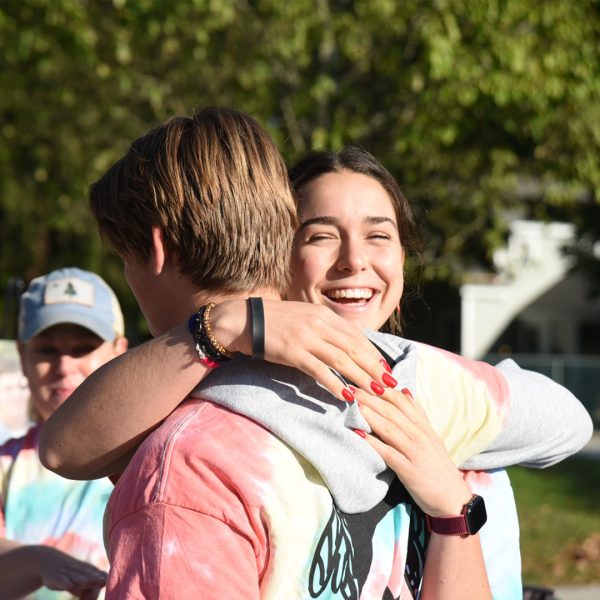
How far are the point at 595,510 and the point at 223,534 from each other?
9020mm

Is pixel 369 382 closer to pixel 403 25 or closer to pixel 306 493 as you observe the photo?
pixel 306 493

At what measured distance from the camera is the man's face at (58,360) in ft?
10.2

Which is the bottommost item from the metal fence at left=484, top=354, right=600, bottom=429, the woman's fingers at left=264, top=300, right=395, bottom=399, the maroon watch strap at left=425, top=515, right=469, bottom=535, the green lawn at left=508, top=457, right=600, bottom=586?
the metal fence at left=484, top=354, right=600, bottom=429

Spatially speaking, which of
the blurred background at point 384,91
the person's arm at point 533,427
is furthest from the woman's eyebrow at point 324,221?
the blurred background at point 384,91

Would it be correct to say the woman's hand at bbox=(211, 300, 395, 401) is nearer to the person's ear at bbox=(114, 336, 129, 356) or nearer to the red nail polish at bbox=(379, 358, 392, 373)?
the red nail polish at bbox=(379, 358, 392, 373)

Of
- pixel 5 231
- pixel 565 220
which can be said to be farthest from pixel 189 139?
pixel 5 231

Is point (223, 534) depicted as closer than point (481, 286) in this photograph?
Yes

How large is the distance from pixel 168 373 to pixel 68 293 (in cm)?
177

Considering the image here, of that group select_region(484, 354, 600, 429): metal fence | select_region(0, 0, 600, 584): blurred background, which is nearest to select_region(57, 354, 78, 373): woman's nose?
select_region(0, 0, 600, 584): blurred background

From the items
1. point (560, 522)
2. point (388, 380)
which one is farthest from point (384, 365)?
point (560, 522)

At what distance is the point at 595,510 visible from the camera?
31.8 feet

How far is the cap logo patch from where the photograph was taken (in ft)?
10.3

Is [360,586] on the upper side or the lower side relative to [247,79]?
lower

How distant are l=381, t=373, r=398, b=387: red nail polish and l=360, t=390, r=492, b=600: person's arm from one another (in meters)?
0.02
